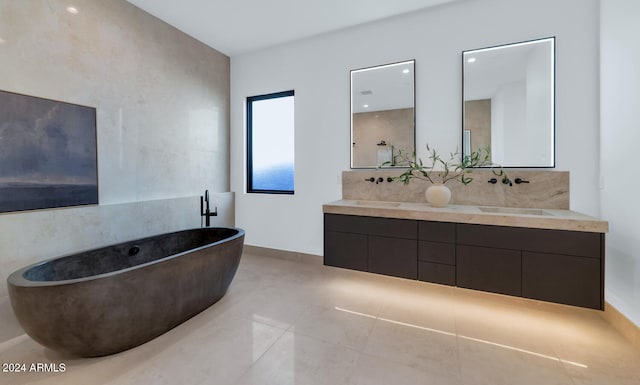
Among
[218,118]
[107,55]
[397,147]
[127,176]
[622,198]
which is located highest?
[107,55]

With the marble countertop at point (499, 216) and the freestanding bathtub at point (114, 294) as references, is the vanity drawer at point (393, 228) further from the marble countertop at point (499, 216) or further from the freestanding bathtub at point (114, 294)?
the freestanding bathtub at point (114, 294)

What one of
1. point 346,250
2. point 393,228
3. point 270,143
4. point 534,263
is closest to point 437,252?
point 393,228

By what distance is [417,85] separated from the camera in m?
3.05

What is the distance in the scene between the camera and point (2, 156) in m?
2.03

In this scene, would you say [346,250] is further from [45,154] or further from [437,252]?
[45,154]

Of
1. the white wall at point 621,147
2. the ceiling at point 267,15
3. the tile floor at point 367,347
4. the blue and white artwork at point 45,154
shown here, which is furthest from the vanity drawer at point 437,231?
the blue and white artwork at point 45,154

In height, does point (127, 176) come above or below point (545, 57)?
below

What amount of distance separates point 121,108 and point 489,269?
388 centimetres

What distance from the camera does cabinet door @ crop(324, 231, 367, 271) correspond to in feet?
8.70

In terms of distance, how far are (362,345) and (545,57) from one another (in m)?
3.11

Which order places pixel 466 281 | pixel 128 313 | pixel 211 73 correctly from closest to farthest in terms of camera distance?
pixel 128 313, pixel 466 281, pixel 211 73

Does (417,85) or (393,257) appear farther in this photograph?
(417,85)

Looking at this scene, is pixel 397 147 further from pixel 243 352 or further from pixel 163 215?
pixel 163 215

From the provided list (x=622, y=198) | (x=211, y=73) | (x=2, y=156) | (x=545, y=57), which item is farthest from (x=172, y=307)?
(x=545, y=57)
